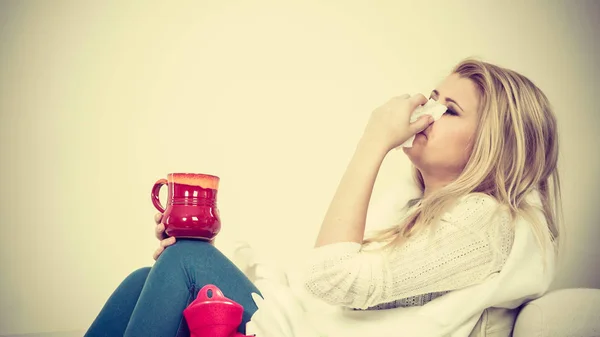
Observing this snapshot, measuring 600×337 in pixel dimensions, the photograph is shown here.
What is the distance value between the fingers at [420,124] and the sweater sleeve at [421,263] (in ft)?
0.69

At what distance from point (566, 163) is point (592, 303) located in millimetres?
808

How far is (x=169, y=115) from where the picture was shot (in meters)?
1.69

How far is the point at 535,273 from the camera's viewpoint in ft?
2.52

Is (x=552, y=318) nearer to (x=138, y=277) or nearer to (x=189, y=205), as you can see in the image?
(x=189, y=205)

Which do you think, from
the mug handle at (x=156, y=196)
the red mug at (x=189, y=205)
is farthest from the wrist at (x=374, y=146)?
the mug handle at (x=156, y=196)

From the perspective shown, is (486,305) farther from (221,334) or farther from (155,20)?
(155,20)

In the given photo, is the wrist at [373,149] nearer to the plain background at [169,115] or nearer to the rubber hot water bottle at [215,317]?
the rubber hot water bottle at [215,317]

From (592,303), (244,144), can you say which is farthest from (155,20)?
(592,303)

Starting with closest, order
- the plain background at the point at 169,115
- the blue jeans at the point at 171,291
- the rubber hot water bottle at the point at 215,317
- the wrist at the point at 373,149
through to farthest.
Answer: the rubber hot water bottle at the point at 215,317 → the blue jeans at the point at 171,291 → the wrist at the point at 373,149 → the plain background at the point at 169,115

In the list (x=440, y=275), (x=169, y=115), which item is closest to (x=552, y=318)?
(x=440, y=275)

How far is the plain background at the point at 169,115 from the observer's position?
1.61 metres

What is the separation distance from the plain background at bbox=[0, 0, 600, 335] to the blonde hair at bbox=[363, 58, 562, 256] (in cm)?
64

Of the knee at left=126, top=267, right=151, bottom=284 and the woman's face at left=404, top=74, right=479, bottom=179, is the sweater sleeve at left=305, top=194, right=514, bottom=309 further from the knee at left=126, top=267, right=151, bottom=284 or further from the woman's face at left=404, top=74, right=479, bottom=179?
the knee at left=126, top=267, right=151, bottom=284

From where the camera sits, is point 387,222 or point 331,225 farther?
point 387,222
